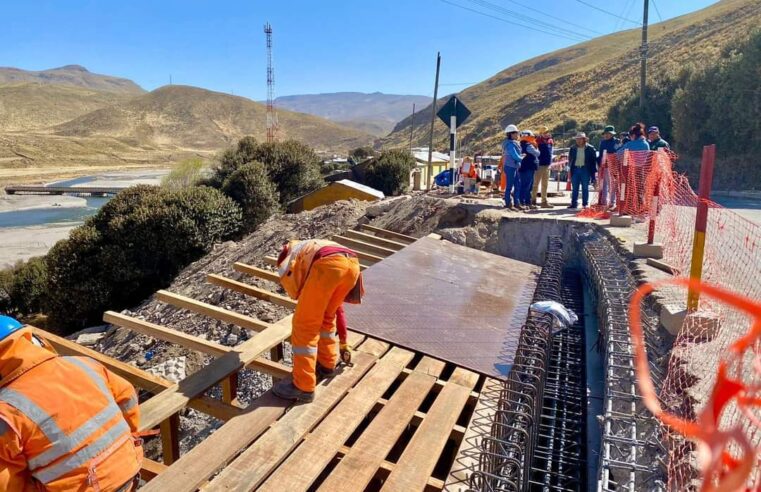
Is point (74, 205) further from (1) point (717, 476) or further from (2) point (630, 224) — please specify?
(1) point (717, 476)

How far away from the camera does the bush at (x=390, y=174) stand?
22.0 metres

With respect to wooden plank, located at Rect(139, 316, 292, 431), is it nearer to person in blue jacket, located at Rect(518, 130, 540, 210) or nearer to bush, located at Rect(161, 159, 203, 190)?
→ person in blue jacket, located at Rect(518, 130, 540, 210)

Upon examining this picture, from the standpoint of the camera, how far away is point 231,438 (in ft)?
10.1

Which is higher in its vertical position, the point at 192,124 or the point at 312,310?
the point at 192,124

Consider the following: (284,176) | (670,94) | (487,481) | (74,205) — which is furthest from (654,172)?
(74,205)


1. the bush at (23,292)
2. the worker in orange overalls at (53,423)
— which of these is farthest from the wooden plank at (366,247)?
the bush at (23,292)

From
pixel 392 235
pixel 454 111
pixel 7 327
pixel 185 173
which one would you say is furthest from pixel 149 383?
pixel 185 173

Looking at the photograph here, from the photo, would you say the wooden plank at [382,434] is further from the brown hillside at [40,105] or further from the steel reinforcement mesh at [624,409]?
the brown hillside at [40,105]

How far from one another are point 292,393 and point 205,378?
0.64 metres

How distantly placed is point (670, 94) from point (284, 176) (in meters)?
21.9

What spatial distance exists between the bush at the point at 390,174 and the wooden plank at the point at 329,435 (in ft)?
59.3

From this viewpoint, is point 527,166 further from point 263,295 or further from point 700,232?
point 263,295

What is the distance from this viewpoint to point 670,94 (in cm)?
2839


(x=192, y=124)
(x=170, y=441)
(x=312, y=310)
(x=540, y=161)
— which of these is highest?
(x=192, y=124)
